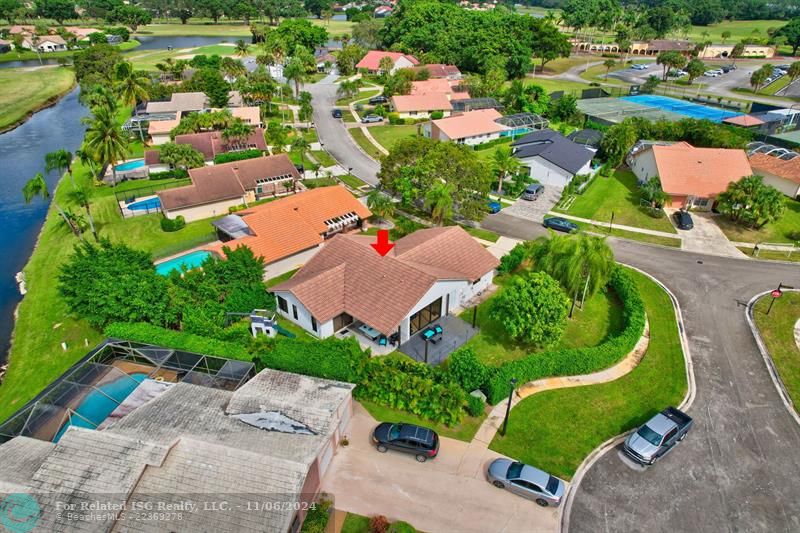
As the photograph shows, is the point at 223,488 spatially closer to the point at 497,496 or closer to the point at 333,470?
the point at 333,470

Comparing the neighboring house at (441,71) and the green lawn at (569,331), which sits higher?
the neighboring house at (441,71)

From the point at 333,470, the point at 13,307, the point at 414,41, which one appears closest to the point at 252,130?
the point at 13,307

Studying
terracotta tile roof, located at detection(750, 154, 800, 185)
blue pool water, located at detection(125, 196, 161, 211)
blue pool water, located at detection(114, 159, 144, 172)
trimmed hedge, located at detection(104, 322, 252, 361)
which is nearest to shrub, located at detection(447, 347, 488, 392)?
trimmed hedge, located at detection(104, 322, 252, 361)

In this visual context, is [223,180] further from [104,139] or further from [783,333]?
[783,333]

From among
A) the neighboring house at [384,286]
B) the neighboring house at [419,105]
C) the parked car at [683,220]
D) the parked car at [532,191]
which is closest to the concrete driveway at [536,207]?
the parked car at [532,191]

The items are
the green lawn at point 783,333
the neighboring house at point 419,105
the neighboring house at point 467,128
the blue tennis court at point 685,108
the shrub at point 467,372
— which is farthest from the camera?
the neighboring house at point 419,105

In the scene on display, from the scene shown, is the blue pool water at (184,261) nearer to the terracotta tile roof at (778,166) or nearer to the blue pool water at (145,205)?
the blue pool water at (145,205)

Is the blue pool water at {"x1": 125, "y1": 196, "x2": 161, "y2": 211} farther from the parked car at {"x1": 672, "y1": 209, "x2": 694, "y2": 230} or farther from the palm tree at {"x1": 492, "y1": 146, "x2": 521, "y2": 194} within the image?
the parked car at {"x1": 672, "y1": 209, "x2": 694, "y2": 230}
